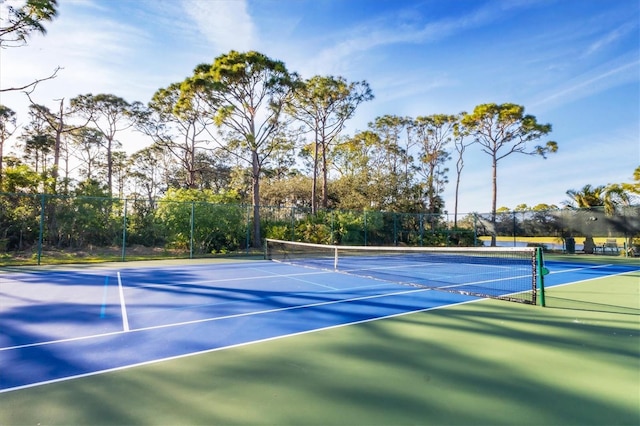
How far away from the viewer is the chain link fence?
1476cm

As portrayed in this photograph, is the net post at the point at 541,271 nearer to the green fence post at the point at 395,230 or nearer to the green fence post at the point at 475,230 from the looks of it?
the green fence post at the point at 395,230

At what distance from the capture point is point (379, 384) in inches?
111

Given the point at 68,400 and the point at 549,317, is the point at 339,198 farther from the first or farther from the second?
the point at 68,400

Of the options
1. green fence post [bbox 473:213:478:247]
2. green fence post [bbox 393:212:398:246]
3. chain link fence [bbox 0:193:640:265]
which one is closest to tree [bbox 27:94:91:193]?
chain link fence [bbox 0:193:640:265]

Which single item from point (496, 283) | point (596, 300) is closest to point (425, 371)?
point (596, 300)

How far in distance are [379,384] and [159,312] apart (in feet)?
12.4

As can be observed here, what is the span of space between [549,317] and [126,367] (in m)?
5.44

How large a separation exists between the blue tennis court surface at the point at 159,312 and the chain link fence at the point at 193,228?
641cm

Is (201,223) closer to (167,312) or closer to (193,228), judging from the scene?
(193,228)

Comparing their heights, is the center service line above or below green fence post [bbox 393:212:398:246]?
below

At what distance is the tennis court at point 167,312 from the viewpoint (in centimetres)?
341

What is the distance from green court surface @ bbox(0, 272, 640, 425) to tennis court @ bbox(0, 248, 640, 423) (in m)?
0.30

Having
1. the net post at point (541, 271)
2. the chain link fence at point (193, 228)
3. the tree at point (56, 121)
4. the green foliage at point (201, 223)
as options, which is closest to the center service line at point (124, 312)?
the net post at point (541, 271)

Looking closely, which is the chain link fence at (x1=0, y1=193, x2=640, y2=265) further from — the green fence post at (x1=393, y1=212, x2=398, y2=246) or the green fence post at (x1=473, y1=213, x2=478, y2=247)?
the green fence post at (x1=473, y1=213, x2=478, y2=247)
